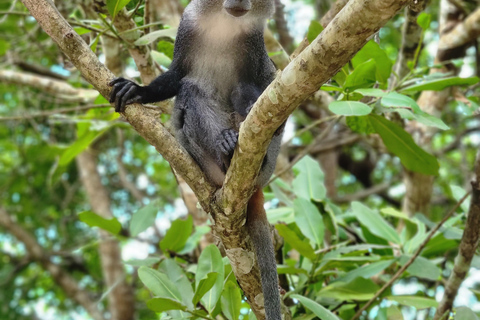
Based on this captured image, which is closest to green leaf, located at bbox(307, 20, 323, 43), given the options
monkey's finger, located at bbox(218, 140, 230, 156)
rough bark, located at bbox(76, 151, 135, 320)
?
monkey's finger, located at bbox(218, 140, 230, 156)

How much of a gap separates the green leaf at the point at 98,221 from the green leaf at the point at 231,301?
0.79 metres

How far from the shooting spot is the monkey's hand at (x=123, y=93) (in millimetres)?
2271

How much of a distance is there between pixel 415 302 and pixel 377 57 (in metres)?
1.18

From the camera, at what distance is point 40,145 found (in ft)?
22.3

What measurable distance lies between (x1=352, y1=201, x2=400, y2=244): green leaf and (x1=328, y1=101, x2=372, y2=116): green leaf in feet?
3.60

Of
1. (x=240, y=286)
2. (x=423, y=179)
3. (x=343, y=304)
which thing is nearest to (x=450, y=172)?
(x=423, y=179)

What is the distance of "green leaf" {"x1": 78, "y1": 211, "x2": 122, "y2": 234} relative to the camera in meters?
2.78

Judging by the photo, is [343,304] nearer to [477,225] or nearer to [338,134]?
[477,225]

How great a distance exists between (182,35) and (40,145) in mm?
4445

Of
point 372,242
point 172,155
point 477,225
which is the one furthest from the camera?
point 372,242

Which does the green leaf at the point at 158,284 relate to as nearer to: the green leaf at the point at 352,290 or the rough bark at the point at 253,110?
the rough bark at the point at 253,110

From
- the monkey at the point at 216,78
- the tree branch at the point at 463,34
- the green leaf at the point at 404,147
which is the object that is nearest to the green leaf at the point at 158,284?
the monkey at the point at 216,78

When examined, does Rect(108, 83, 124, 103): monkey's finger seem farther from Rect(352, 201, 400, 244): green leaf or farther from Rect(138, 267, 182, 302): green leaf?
Rect(352, 201, 400, 244): green leaf

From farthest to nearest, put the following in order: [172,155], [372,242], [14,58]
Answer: [14,58], [372,242], [172,155]
